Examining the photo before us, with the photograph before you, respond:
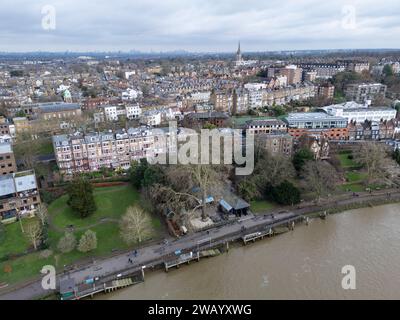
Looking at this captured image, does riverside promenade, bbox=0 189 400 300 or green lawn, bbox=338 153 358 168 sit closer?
riverside promenade, bbox=0 189 400 300

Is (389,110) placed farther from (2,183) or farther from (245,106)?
(2,183)

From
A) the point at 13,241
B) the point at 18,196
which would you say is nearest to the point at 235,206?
the point at 13,241

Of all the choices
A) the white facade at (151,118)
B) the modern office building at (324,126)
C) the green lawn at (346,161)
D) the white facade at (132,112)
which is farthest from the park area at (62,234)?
the white facade at (132,112)

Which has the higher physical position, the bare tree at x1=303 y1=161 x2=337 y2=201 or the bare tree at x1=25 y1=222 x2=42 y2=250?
the bare tree at x1=303 y1=161 x2=337 y2=201

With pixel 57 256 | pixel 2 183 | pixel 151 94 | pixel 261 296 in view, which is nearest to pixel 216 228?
pixel 261 296

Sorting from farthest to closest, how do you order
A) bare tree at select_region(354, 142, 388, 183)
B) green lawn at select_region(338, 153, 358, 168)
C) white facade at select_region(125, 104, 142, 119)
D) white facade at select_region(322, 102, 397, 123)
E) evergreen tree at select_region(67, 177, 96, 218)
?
white facade at select_region(125, 104, 142, 119), white facade at select_region(322, 102, 397, 123), green lawn at select_region(338, 153, 358, 168), bare tree at select_region(354, 142, 388, 183), evergreen tree at select_region(67, 177, 96, 218)

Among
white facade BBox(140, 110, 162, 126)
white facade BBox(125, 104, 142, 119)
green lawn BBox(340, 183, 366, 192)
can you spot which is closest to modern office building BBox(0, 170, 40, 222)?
white facade BBox(140, 110, 162, 126)

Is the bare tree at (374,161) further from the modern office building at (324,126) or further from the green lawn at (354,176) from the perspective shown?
the modern office building at (324,126)

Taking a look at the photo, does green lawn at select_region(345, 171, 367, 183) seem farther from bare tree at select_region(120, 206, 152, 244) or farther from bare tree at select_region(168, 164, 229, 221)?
bare tree at select_region(120, 206, 152, 244)
